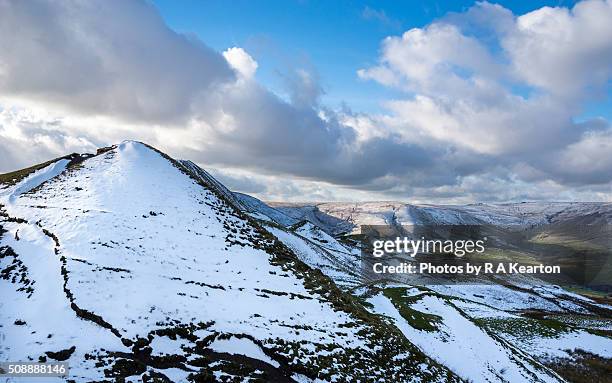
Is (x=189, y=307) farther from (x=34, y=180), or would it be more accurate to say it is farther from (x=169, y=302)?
(x=34, y=180)

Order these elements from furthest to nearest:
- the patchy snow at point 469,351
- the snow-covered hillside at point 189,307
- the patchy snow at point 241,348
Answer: the patchy snow at point 469,351
the patchy snow at point 241,348
the snow-covered hillside at point 189,307

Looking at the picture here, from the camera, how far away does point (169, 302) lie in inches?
800

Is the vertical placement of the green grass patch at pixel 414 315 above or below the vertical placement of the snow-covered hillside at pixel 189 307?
below

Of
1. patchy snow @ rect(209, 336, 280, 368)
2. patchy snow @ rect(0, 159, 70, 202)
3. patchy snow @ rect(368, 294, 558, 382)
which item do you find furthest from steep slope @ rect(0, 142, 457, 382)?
patchy snow @ rect(368, 294, 558, 382)

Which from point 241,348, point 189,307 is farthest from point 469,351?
point 189,307

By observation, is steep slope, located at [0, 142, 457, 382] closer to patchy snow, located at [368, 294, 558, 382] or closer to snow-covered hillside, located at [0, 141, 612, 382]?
snow-covered hillside, located at [0, 141, 612, 382]

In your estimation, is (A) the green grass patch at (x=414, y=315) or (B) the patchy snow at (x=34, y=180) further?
(B) the patchy snow at (x=34, y=180)

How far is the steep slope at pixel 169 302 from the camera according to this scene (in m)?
16.2

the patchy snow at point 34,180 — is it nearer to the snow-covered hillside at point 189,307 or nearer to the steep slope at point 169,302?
the snow-covered hillside at point 189,307

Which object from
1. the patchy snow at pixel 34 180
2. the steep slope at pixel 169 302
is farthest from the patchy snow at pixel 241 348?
the patchy snow at pixel 34 180

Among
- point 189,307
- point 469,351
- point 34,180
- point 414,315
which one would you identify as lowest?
point 469,351

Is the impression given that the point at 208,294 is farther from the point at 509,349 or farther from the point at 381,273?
the point at 381,273

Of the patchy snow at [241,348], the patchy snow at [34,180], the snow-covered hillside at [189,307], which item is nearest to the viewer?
the snow-covered hillside at [189,307]

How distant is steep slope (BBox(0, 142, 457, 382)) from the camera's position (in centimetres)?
1619
